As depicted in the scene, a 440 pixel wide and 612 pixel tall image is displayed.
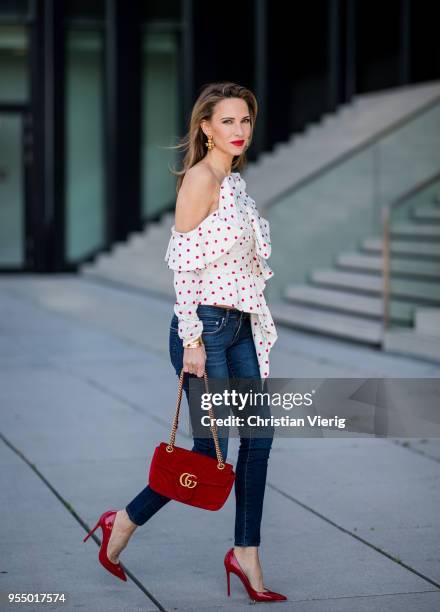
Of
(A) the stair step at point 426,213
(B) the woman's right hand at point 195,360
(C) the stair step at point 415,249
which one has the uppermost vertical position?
(B) the woman's right hand at point 195,360

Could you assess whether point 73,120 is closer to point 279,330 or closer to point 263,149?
point 263,149

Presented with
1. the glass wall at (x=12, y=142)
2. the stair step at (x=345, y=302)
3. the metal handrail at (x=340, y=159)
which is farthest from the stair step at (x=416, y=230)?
the glass wall at (x=12, y=142)

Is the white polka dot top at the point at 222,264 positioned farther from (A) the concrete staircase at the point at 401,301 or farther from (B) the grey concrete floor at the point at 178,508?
(A) the concrete staircase at the point at 401,301

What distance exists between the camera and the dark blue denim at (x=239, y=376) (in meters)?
4.43

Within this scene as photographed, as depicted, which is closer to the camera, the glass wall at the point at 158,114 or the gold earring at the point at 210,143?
the gold earring at the point at 210,143

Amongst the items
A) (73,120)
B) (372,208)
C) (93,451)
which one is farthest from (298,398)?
(73,120)

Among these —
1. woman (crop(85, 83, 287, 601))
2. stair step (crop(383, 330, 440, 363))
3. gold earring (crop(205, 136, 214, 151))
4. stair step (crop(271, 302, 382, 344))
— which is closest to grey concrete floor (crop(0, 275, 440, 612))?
stair step (crop(383, 330, 440, 363))

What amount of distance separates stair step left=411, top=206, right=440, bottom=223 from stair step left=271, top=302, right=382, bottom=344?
1117 mm

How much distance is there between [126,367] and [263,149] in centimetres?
1163

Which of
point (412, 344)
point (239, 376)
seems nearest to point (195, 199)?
point (239, 376)

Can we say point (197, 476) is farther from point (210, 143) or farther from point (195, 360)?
point (210, 143)

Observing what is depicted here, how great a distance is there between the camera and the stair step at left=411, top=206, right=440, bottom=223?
36.9ft

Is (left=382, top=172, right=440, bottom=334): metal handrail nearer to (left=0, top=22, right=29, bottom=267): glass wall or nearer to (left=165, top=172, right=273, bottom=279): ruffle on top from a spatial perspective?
(left=165, top=172, right=273, bottom=279): ruffle on top

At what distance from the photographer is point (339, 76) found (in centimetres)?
2083
